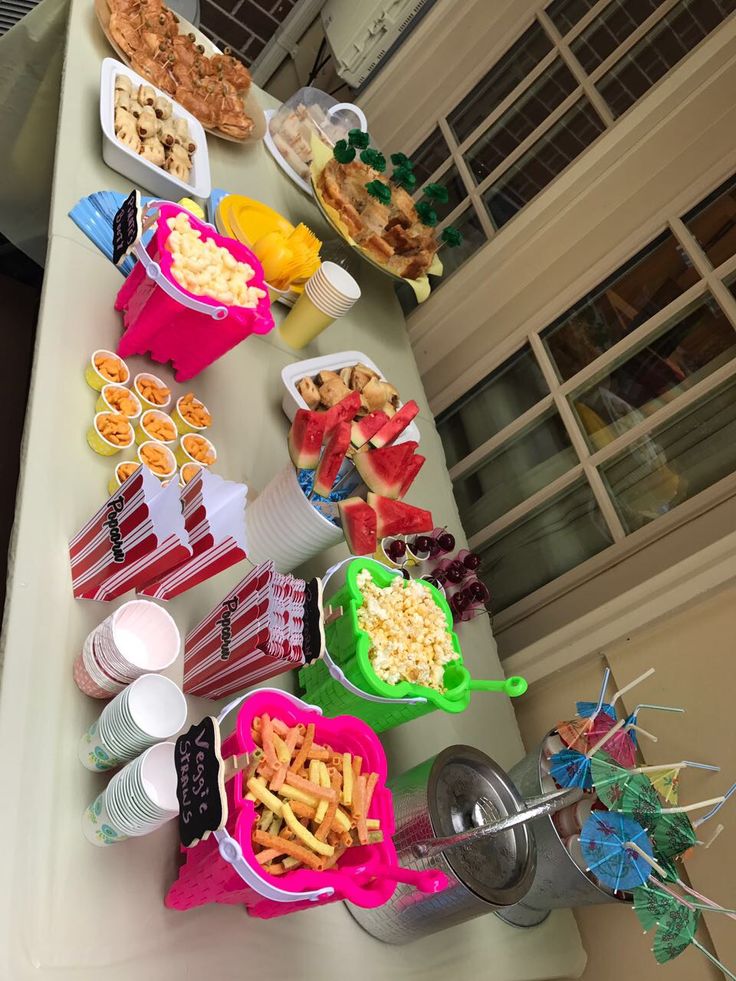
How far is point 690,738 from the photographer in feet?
4.77

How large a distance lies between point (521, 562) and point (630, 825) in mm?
918

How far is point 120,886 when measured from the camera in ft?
3.08

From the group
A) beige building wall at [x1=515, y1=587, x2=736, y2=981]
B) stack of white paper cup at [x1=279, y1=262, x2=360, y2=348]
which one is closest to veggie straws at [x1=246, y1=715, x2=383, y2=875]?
beige building wall at [x1=515, y1=587, x2=736, y2=981]

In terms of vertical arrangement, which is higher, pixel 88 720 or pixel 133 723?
pixel 133 723

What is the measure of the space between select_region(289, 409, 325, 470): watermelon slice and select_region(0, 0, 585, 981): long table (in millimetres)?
195

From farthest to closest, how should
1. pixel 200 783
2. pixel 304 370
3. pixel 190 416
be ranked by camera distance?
1. pixel 304 370
2. pixel 190 416
3. pixel 200 783

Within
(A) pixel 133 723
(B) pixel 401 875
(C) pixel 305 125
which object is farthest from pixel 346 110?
(B) pixel 401 875

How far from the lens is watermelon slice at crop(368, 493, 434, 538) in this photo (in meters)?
1.39

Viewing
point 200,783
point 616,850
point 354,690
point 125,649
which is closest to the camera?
point 200,783

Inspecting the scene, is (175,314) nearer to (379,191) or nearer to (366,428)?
(366,428)

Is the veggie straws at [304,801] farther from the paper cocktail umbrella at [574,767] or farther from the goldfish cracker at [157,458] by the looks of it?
the goldfish cracker at [157,458]

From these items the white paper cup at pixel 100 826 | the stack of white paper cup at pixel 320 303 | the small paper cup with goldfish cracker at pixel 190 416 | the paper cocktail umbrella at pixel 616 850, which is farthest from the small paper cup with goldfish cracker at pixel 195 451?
the paper cocktail umbrella at pixel 616 850

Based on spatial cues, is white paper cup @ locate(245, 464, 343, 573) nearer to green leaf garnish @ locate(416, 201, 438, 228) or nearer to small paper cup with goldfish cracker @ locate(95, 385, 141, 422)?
small paper cup with goldfish cracker @ locate(95, 385, 141, 422)

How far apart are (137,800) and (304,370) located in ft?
3.30
